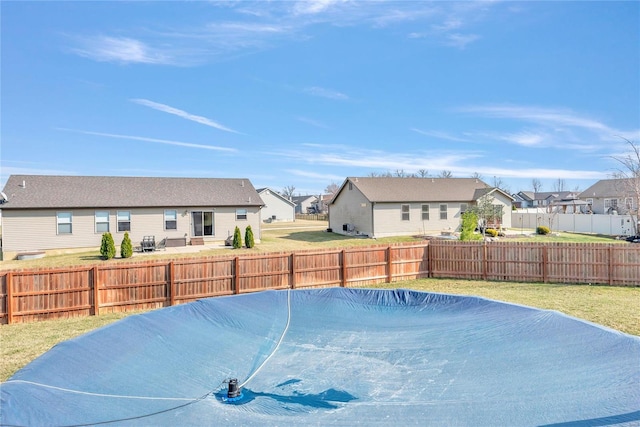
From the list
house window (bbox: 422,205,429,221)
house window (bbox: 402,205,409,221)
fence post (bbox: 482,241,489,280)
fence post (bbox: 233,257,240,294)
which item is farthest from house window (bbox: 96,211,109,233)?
house window (bbox: 422,205,429,221)

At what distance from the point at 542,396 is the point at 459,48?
1450cm

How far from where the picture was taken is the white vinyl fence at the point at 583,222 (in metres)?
28.6

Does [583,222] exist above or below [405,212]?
below

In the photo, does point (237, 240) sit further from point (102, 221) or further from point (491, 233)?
point (491, 233)

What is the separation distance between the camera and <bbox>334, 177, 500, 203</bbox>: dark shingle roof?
91.7ft

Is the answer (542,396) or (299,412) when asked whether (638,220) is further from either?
(299,412)

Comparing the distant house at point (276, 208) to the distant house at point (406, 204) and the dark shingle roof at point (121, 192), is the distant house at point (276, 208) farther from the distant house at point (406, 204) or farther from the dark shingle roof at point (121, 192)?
the dark shingle roof at point (121, 192)

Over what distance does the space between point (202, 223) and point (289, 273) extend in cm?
1386

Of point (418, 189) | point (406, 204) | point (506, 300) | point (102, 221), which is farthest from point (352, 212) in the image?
point (506, 300)

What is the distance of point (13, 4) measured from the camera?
9977 mm

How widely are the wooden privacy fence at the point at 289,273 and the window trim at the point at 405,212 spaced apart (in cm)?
1325

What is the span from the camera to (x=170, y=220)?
2359 centimetres

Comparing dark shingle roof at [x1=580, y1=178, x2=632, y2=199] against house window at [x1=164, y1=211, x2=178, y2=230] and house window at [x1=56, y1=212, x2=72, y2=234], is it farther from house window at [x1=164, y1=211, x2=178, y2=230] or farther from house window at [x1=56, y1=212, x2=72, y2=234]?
house window at [x1=56, y1=212, x2=72, y2=234]

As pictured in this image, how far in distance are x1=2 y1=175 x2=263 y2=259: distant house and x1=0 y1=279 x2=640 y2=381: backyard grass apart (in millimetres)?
14040
